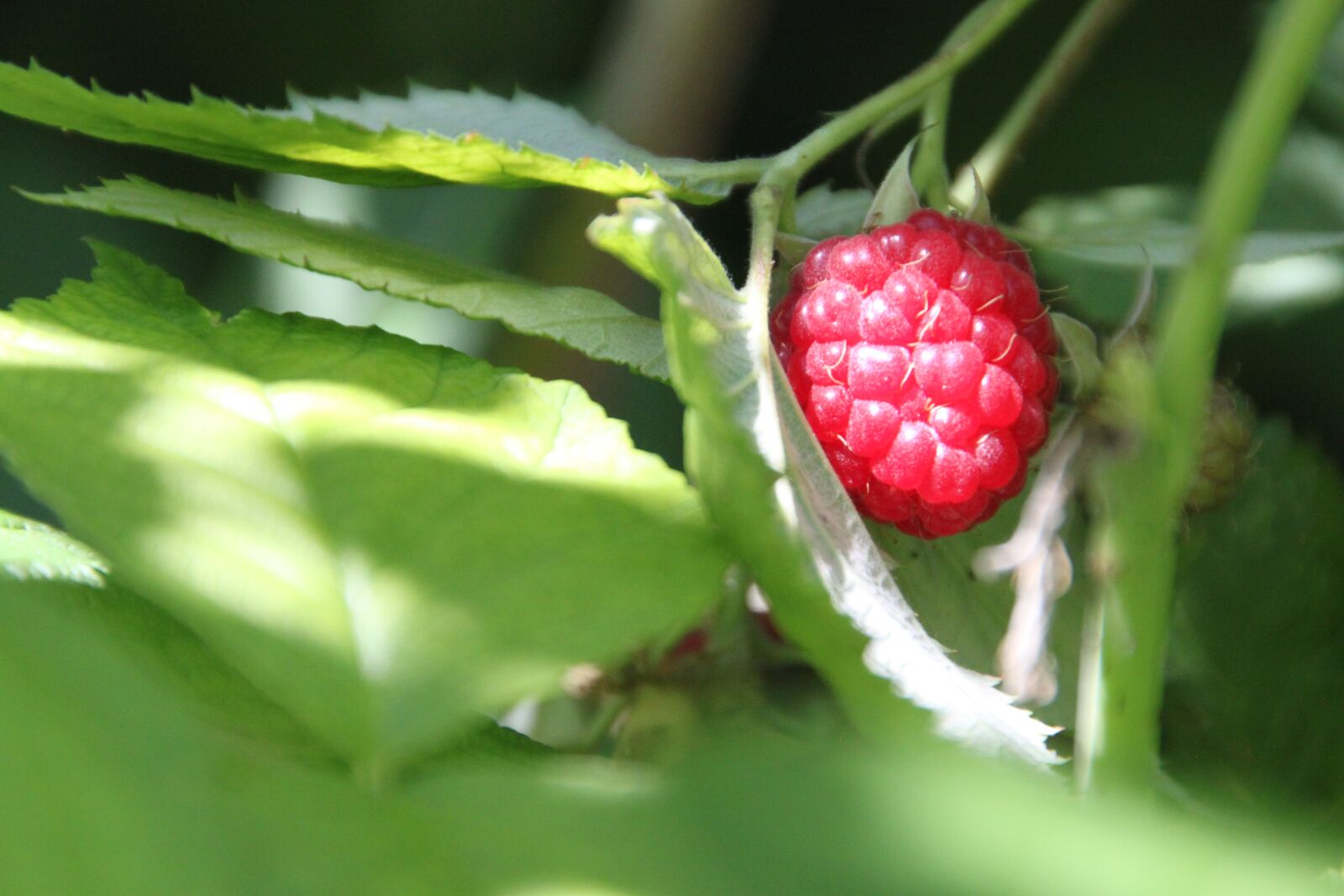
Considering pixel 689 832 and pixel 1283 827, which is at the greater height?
pixel 1283 827

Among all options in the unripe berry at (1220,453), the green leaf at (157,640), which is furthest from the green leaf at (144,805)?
the unripe berry at (1220,453)

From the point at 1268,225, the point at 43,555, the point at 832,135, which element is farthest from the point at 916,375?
the point at 1268,225

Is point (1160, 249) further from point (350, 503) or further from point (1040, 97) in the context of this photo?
point (350, 503)

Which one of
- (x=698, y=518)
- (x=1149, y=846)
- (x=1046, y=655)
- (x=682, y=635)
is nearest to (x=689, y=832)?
(x=1149, y=846)

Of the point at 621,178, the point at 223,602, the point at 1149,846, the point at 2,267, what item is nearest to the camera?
the point at 1149,846

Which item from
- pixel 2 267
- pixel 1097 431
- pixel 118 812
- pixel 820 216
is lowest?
pixel 118 812

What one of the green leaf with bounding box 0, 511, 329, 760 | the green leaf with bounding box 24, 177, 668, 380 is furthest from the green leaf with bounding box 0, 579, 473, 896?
the green leaf with bounding box 24, 177, 668, 380

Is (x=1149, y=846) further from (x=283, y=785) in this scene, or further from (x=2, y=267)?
(x=2, y=267)

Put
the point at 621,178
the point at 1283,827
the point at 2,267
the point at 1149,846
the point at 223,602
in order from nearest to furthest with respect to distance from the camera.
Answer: the point at 1149,846
the point at 223,602
the point at 621,178
the point at 1283,827
the point at 2,267
